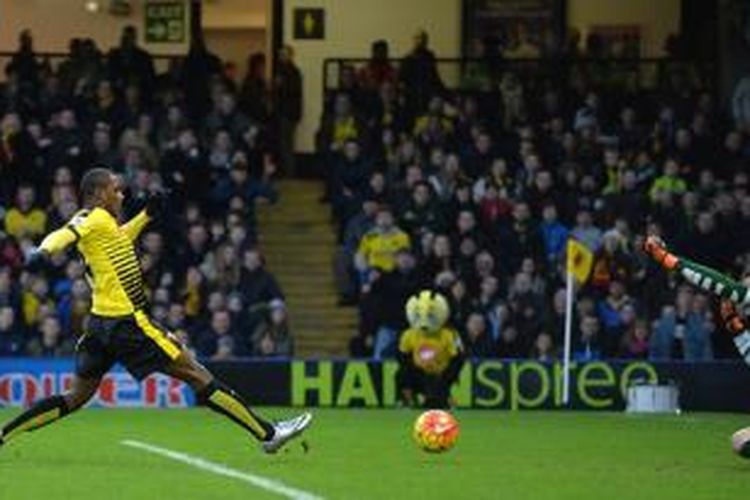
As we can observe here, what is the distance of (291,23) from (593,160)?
19.1 ft

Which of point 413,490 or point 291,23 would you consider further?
point 291,23

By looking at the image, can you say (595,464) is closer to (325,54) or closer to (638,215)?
(638,215)

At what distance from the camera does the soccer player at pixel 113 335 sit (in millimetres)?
15789

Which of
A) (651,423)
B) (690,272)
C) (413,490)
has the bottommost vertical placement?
(651,423)

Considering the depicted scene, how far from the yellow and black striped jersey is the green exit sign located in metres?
17.7

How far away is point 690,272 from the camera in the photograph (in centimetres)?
1564

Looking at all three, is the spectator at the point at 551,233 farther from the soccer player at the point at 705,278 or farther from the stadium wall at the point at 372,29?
the soccer player at the point at 705,278

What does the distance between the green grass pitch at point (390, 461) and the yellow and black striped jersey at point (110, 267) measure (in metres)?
1.12

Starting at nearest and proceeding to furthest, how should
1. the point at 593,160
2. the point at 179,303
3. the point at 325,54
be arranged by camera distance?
1. the point at 179,303
2. the point at 593,160
3. the point at 325,54

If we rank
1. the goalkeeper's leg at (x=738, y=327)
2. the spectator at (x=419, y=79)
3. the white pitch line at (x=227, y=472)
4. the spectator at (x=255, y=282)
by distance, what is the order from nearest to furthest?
1. the white pitch line at (x=227, y=472)
2. the goalkeeper's leg at (x=738, y=327)
3. the spectator at (x=255, y=282)
4. the spectator at (x=419, y=79)

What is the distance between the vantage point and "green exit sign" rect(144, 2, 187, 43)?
109 feet

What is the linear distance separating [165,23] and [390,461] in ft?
59.4

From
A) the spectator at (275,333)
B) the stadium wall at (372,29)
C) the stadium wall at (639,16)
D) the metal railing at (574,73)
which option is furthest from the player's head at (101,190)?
the stadium wall at (639,16)

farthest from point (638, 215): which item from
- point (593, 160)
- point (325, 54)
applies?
point (325, 54)
